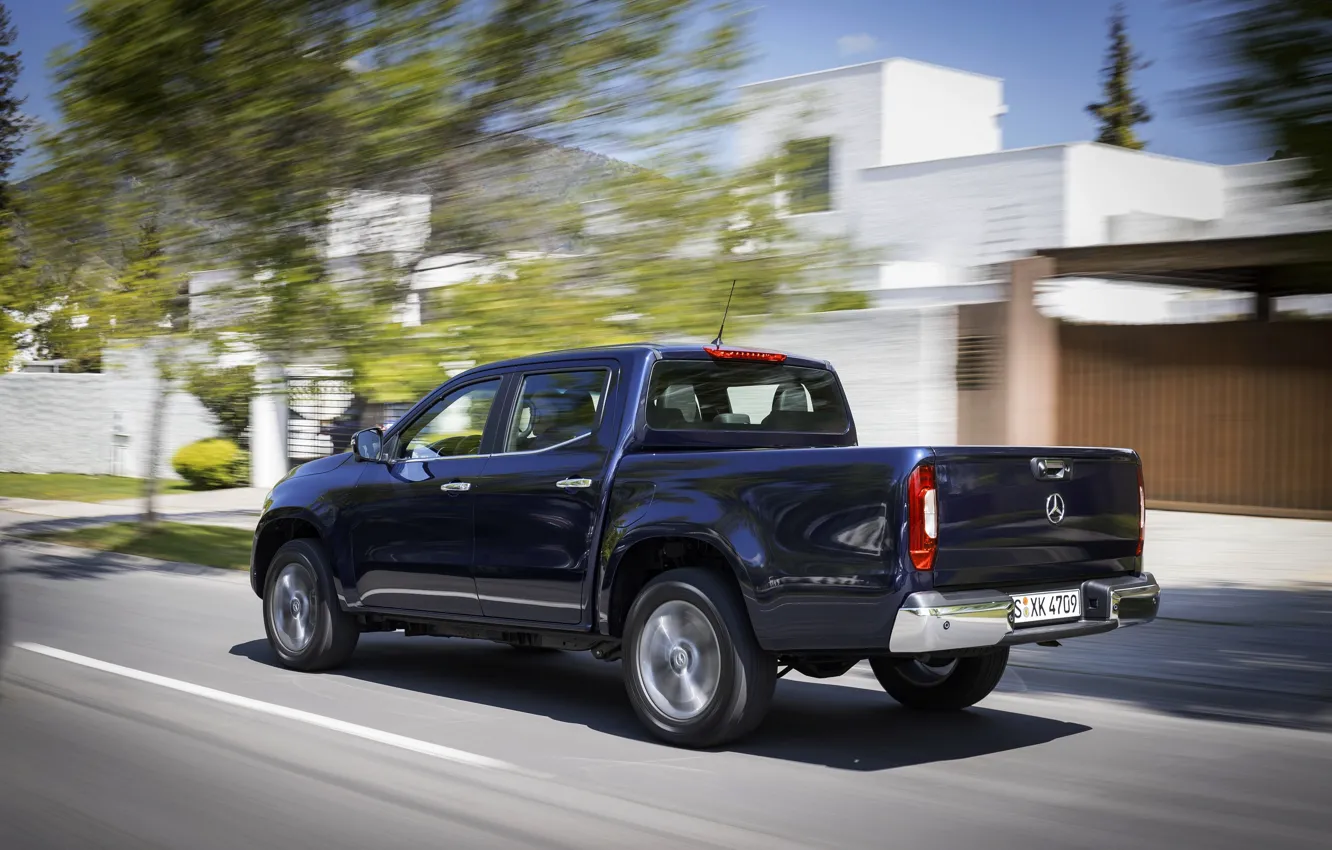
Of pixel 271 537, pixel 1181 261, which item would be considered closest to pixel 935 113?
pixel 1181 261

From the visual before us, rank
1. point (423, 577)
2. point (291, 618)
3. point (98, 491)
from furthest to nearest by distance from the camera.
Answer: point (98, 491), point (291, 618), point (423, 577)

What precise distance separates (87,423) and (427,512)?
27.5 metres

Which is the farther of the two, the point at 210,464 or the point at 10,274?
the point at 210,464

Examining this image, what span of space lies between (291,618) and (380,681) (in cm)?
80

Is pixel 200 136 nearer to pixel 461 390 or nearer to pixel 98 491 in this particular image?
pixel 461 390

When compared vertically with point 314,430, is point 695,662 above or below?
below

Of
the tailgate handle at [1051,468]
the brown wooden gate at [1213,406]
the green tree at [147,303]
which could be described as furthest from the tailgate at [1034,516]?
the brown wooden gate at [1213,406]

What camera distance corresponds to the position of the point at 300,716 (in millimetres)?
7250

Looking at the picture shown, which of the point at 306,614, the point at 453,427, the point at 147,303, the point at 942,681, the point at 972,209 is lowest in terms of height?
the point at 942,681

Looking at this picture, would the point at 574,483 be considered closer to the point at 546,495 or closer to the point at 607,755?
the point at 546,495

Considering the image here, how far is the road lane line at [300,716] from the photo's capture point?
635 centimetres

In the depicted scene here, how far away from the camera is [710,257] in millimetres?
13719

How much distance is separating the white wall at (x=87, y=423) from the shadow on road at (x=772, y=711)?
2223 cm

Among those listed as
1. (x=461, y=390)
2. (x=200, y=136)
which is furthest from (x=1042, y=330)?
(x=461, y=390)
